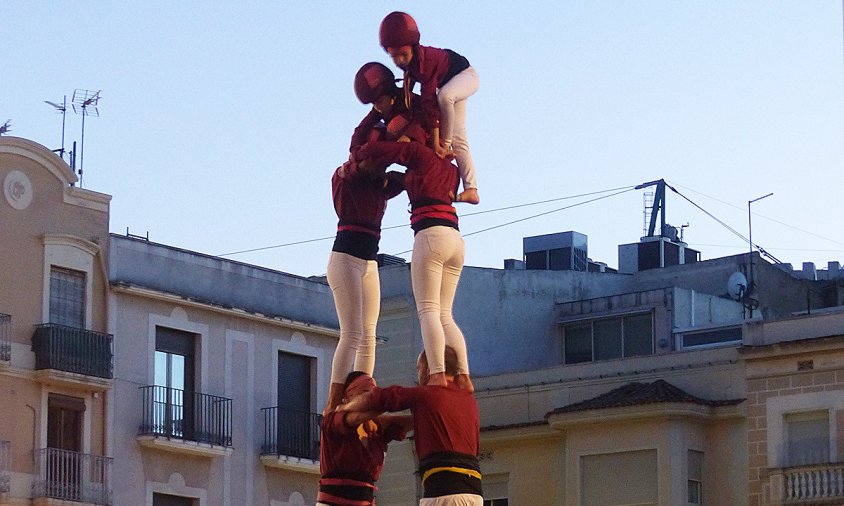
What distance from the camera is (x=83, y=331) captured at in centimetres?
4172

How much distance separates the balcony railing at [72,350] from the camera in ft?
135

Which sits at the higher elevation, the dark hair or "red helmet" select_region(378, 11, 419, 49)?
"red helmet" select_region(378, 11, 419, 49)

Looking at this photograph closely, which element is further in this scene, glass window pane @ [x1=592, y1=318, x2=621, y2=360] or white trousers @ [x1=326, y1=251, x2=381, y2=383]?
glass window pane @ [x1=592, y1=318, x2=621, y2=360]

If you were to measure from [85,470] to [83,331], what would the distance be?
2509 mm

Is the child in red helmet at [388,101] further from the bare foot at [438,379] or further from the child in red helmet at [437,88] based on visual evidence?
the bare foot at [438,379]

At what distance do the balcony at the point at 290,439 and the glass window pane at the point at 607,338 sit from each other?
499 inches

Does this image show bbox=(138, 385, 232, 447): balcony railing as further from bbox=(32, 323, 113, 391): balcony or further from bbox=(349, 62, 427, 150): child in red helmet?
bbox=(349, 62, 427, 150): child in red helmet

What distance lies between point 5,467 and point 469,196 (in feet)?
64.4

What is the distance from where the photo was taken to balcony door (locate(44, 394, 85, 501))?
4106 centimetres

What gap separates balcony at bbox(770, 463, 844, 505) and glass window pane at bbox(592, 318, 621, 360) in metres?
11.3

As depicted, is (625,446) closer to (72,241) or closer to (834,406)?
(834,406)

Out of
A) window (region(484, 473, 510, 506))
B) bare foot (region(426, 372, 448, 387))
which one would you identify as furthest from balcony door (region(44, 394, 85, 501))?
bare foot (region(426, 372, 448, 387))

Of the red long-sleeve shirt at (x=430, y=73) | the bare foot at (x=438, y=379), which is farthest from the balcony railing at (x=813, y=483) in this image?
the bare foot at (x=438, y=379)

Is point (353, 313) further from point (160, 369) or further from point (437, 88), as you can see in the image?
point (160, 369)
